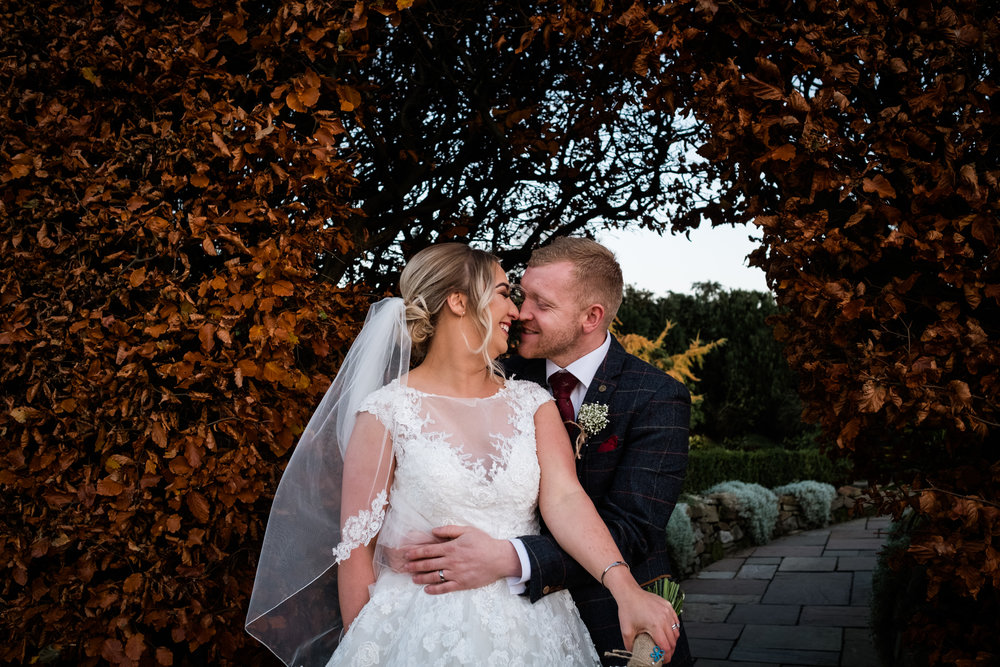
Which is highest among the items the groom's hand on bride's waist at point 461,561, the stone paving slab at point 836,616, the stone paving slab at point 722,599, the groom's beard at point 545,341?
the groom's beard at point 545,341

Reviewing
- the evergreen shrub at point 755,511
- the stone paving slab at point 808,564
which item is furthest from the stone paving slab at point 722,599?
the evergreen shrub at point 755,511

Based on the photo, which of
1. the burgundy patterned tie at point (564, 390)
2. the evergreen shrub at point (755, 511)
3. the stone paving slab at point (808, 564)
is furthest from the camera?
the evergreen shrub at point (755, 511)

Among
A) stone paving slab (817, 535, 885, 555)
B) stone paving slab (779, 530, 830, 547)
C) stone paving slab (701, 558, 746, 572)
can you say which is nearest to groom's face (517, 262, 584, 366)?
stone paving slab (701, 558, 746, 572)

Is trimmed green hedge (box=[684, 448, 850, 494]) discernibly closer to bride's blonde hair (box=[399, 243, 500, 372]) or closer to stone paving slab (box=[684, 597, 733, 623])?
stone paving slab (box=[684, 597, 733, 623])

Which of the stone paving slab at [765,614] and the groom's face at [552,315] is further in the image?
the stone paving slab at [765,614]

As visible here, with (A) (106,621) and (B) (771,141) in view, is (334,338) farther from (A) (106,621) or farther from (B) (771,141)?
(B) (771,141)

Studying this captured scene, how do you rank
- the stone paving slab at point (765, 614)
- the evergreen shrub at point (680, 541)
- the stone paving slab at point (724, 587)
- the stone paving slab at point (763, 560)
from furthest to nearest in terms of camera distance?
1. the stone paving slab at point (763, 560)
2. the evergreen shrub at point (680, 541)
3. the stone paving slab at point (724, 587)
4. the stone paving slab at point (765, 614)

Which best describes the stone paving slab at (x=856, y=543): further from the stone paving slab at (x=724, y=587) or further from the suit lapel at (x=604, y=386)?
the suit lapel at (x=604, y=386)

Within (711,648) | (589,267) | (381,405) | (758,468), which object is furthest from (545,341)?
(758,468)

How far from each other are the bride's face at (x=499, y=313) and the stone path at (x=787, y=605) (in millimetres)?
3685

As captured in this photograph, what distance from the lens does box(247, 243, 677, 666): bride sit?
2.19m

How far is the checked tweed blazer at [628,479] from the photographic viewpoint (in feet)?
7.80

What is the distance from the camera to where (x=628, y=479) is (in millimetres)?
2506

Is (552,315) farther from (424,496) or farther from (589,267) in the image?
(424,496)
